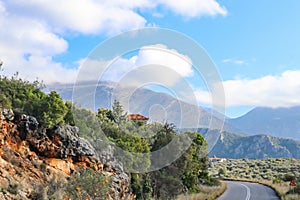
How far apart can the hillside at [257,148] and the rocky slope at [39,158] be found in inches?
5332

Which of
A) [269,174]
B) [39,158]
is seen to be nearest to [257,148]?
[269,174]

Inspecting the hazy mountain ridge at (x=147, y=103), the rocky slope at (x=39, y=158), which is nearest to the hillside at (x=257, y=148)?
the hazy mountain ridge at (x=147, y=103)

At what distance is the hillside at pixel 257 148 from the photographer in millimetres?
156625

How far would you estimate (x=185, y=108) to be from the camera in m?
16.2

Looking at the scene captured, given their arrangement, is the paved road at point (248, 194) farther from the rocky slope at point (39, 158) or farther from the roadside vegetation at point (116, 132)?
the rocky slope at point (39, 158)

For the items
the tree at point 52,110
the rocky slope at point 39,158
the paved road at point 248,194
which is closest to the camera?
the rocky slope at point 39,158

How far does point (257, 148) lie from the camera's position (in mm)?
159125

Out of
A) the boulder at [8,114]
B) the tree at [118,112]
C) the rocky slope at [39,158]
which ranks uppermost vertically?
the tree at [118,112]

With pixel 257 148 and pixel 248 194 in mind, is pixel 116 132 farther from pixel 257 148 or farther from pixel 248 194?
pixel 257 148

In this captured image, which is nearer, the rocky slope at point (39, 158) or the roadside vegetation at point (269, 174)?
the rocky slope at point (39, 158)

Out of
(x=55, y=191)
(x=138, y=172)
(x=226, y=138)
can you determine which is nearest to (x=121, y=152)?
(x=138, y=172)

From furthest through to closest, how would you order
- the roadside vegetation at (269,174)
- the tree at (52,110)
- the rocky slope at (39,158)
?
the roadside vegetation at (269,174), the tree at (52,110), the rocky slope at (39,158)

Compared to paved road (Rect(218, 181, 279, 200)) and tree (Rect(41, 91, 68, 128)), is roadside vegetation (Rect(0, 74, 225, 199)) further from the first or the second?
paved road (Rect(218, 181, 279, 200))

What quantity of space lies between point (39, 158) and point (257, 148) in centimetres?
15488
